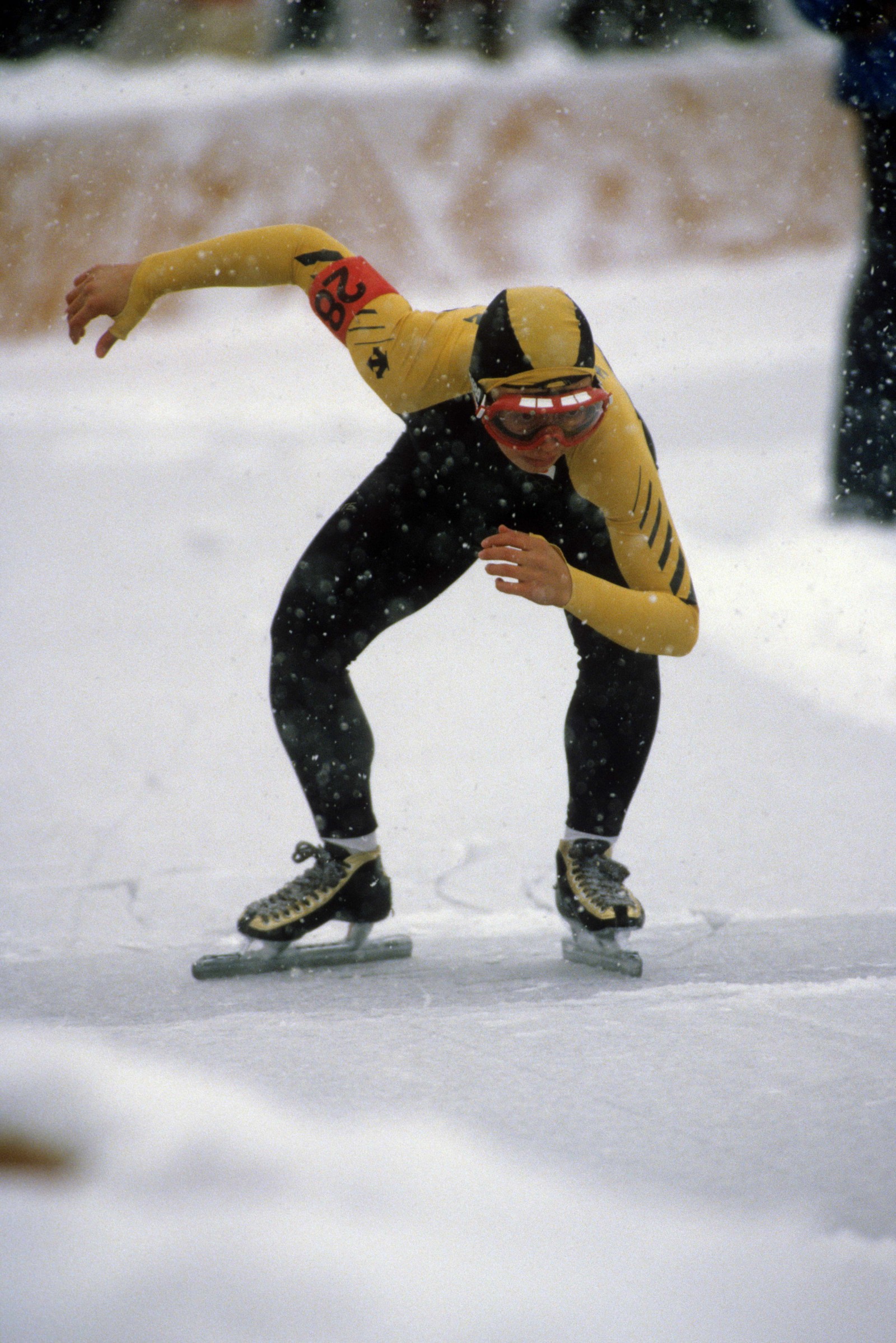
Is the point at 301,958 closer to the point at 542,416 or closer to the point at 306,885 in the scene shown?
the point at 306,885

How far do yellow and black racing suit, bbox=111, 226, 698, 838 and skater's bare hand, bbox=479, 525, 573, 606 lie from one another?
23cm

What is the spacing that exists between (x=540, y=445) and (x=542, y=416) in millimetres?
54

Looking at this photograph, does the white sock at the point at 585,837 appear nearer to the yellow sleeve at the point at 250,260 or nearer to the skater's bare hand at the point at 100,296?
the yellow sleeve at the point at 250,260

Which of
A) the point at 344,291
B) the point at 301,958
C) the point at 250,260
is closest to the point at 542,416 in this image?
the point at 344,291

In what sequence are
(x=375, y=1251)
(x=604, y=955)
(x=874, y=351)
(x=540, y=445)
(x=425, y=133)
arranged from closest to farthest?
(x=375, y=1251), (x=540, y=445), (x=604, y=955), (x=874, y=351), (x=425, y=133)

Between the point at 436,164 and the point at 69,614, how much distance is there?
8009mm

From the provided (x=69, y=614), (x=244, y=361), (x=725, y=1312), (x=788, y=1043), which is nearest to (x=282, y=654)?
(x=788, y=1043)

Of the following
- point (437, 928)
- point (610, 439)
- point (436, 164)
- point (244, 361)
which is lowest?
point (437, 928)

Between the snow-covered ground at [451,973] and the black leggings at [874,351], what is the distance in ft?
0.92

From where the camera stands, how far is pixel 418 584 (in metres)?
2.26

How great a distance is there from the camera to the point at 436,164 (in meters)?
11.6

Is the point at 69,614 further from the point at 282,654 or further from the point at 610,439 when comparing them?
the point at 610,439

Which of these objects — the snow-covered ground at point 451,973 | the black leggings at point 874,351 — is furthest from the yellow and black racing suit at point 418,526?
the black leggings at point 874,351

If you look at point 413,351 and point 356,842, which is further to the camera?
point 356,842
